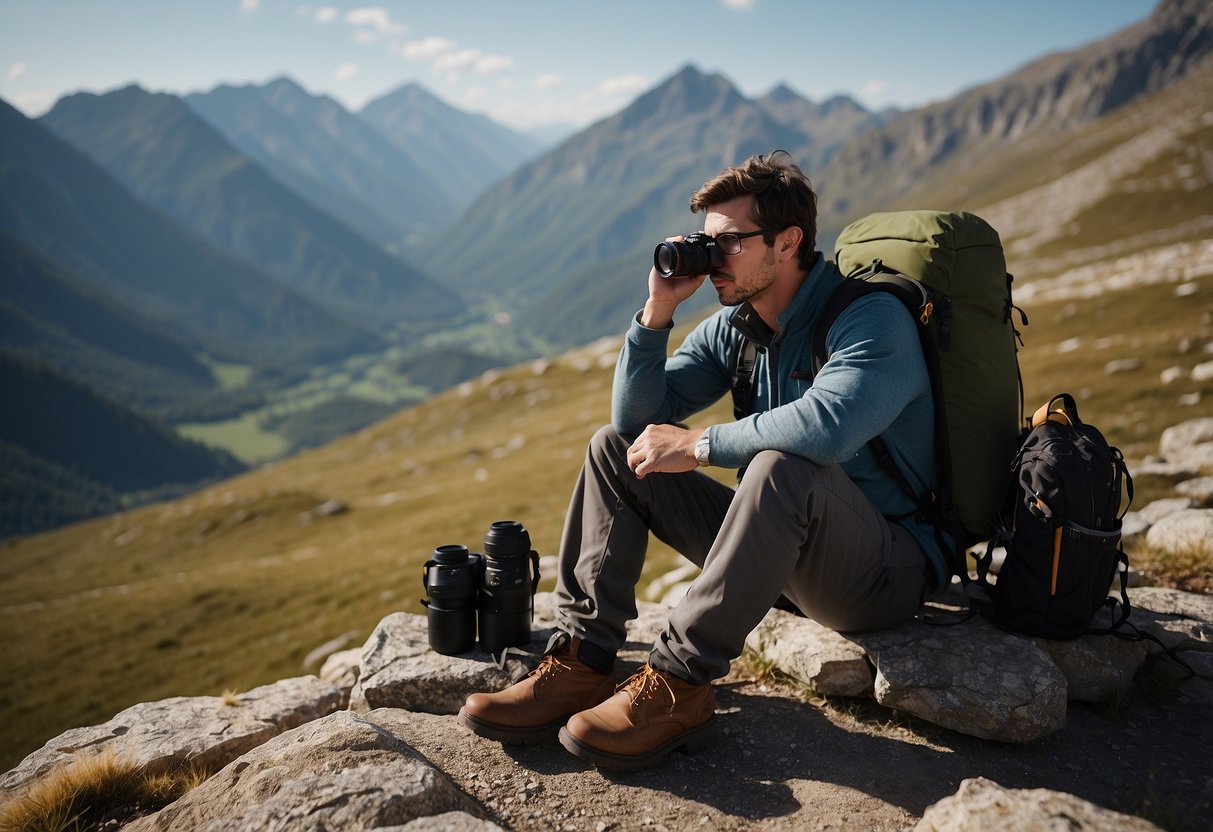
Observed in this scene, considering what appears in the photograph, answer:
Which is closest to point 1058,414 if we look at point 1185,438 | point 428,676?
point 428,676

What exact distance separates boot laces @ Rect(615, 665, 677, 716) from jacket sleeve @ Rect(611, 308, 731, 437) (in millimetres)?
1874

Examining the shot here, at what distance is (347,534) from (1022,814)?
41770 mm

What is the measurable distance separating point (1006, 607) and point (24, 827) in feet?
22.9

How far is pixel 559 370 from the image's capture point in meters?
73.3

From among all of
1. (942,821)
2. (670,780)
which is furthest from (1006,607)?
(670,780)

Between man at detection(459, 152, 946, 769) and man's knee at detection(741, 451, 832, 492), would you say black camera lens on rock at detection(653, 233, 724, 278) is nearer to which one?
man at detection(459, 152, 946, 769)

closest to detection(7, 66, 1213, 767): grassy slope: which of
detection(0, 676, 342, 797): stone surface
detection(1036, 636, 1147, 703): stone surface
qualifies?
detection(1036, 636, 1147, 703): stone surface

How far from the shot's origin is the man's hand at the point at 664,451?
4.93 metres

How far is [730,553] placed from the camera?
173 inches

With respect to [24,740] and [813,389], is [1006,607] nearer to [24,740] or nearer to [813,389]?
[813,389]

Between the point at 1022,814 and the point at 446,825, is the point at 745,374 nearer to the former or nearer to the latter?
Result: the point at 1022,814

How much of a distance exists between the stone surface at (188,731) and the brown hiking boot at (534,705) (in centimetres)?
249

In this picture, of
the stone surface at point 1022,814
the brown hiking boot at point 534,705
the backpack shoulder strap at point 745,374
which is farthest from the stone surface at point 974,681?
the brown hiking boot at point 534,705

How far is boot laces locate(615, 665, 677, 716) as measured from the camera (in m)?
4.66
